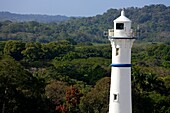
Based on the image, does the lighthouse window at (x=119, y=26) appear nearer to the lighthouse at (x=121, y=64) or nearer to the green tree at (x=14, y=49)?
the lighthouse at (x=121, y=64)

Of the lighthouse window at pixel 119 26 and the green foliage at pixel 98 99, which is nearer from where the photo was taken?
the lighthouse window at pixel 119 26

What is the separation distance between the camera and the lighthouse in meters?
16.6

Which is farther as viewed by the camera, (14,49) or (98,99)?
(14,49)

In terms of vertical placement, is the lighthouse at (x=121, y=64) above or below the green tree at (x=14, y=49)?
above

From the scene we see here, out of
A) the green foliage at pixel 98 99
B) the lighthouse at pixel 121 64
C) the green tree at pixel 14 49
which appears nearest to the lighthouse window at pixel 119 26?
the lighthouse at pixel 121 64

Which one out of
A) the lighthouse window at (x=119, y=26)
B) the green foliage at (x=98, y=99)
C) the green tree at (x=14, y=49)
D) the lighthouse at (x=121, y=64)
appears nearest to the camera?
the lighthouse at (x=121, y=64)

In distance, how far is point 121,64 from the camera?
16609mm

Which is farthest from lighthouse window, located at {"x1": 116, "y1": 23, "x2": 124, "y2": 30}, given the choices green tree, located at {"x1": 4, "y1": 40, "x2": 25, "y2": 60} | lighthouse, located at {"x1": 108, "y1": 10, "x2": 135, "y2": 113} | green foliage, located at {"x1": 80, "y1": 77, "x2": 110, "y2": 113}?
green tree, located at {"x1": 4, "y1": 40, "x2": 25, "y2": 60}

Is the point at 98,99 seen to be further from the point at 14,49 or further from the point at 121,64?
the point at 14,49

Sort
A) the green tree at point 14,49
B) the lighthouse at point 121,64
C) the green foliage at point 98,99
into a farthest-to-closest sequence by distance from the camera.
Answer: the green tree at point 14,49 < the green foliage at point 98,99 < the lighthouse at point 121,64

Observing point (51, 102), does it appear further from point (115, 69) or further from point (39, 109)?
point (115, 69)

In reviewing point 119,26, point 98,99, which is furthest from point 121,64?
point 98,99

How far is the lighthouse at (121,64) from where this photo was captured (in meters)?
16.6

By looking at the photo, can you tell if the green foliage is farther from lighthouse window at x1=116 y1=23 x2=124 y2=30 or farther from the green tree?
the green tree
